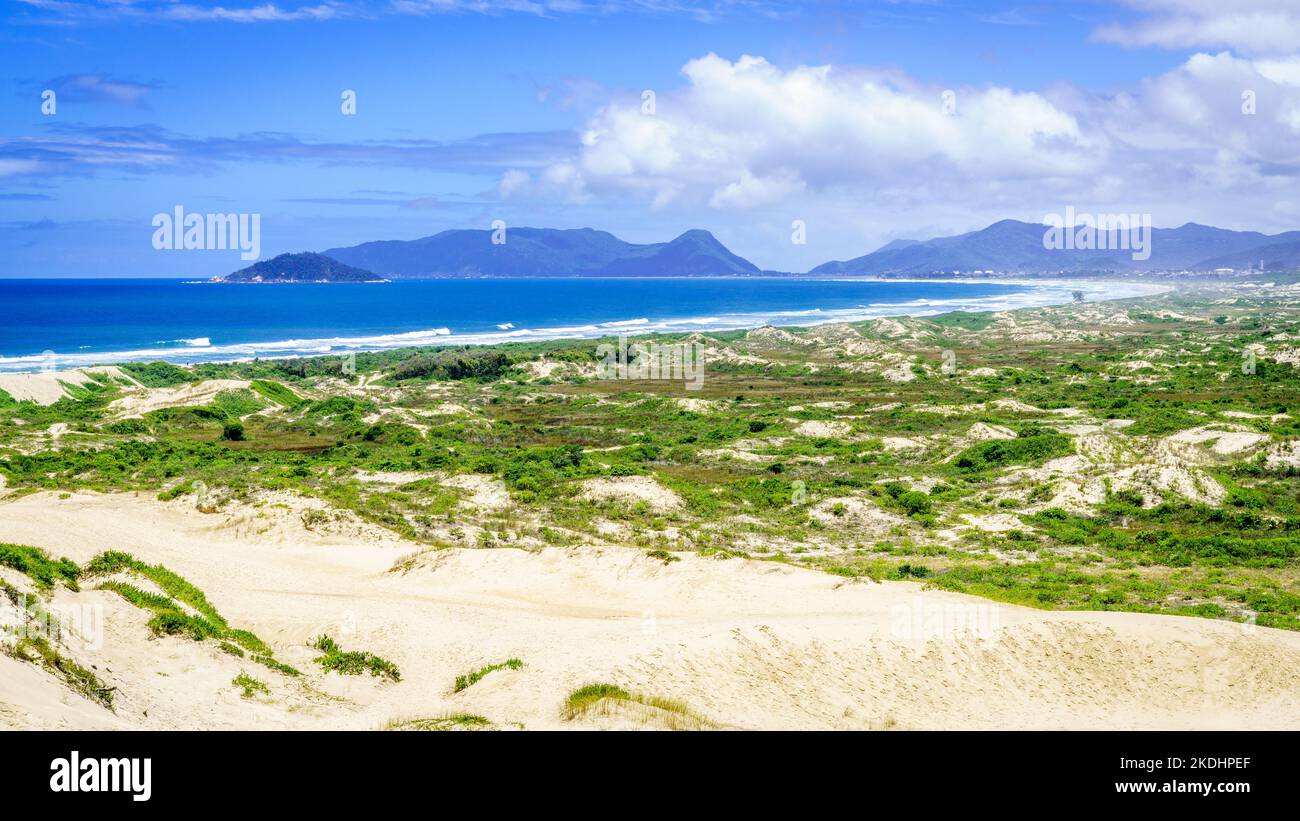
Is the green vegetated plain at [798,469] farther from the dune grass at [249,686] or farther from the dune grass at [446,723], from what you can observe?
the dune grass at [446,723]

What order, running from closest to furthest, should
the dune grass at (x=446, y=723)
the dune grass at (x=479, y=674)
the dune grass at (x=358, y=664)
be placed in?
the dune grass at (x=446, y=723) < the dune grass at (x=479, y=674) < the dune grass at (x=358, y=664)

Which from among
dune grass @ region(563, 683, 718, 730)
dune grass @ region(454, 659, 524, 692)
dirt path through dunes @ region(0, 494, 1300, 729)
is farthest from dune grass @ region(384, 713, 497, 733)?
dune grass @ region(454, 659, 524, 692)

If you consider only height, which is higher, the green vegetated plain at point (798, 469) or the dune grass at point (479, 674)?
the green vegetated plain at point (798, 469)

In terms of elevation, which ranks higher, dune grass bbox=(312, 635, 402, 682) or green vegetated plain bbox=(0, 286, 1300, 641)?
green vegetated plain bbox=(0, 286, 1300, 641)

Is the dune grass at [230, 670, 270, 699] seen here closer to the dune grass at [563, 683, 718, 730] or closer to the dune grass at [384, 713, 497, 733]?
the dune grass at [384, 713, 497, 733]

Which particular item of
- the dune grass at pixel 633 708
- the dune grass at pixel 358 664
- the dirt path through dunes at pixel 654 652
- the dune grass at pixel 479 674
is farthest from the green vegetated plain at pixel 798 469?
the dune grass at pixel 633 708

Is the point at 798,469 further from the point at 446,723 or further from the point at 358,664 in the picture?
the point at 446,723

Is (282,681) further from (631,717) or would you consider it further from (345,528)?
(345,528)
